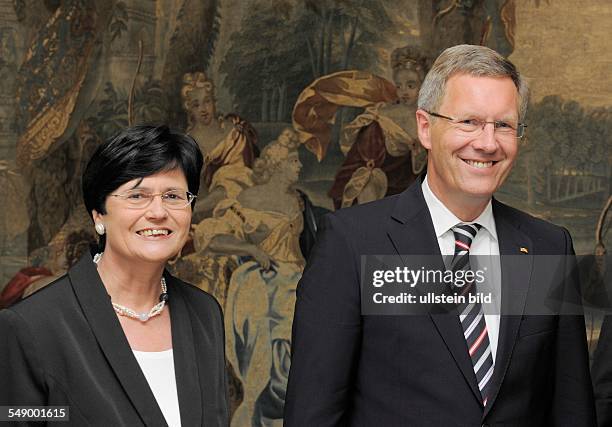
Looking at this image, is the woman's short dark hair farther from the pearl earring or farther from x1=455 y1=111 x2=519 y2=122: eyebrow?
x1=455 y1=111 x2=519 y2=122: eyebrow

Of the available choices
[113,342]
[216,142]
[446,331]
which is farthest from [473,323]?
[216,142]

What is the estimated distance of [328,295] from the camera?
3535 millimetres

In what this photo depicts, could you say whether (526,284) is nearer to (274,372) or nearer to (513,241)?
(513,241)

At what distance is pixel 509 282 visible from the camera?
368cm

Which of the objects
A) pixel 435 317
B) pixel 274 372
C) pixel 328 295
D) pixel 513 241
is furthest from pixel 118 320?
pixel 274 372

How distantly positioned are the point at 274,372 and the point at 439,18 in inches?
124

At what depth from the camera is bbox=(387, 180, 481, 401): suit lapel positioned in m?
3.51

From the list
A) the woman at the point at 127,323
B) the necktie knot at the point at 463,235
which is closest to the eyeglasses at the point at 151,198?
the woman at the point at 127,323

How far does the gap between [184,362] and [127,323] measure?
0.22 metres

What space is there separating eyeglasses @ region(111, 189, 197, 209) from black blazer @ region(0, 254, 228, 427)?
0.24 metres

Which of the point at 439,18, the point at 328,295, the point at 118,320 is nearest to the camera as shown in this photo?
the point at 118,320

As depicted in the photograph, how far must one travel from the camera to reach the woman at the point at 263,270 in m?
8.54

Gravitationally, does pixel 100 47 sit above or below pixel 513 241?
above

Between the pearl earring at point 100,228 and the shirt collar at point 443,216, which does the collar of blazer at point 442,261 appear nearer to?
the shirt collar at point 443,216
